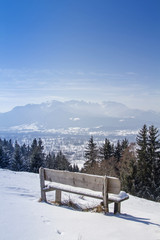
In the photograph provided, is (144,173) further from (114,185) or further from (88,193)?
(114,185)

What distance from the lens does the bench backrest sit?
15.6 ft

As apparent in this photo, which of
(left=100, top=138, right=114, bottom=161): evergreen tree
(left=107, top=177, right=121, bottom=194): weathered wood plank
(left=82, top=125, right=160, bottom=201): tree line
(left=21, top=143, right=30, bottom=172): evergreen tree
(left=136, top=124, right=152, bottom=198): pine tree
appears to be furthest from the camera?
(left=21, top=143, right=30, bottom=172): evergreen tree

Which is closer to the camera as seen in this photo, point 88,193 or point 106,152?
point 88,193

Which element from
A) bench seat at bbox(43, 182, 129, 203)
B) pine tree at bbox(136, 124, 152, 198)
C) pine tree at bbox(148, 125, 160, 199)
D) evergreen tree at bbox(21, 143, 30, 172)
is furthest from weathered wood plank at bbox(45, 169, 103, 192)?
evergreen tree at bbox(21, 143, 30, 172)

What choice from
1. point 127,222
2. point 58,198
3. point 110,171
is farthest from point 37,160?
point 127,222

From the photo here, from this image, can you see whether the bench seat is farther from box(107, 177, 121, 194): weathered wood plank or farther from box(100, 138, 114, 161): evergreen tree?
box(100, 138, 114, 161): evergreen tree

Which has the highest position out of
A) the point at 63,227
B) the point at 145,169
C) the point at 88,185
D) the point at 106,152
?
the point at 88,185

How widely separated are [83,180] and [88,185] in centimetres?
20

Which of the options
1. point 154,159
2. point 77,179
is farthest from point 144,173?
point 77,179

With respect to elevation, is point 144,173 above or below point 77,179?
below

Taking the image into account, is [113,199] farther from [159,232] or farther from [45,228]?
[45,228]

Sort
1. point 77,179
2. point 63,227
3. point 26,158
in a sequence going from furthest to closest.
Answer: point 26,158 < point 77,179 < point 63,227

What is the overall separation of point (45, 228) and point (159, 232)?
2118 mm

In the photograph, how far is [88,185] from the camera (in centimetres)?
516
